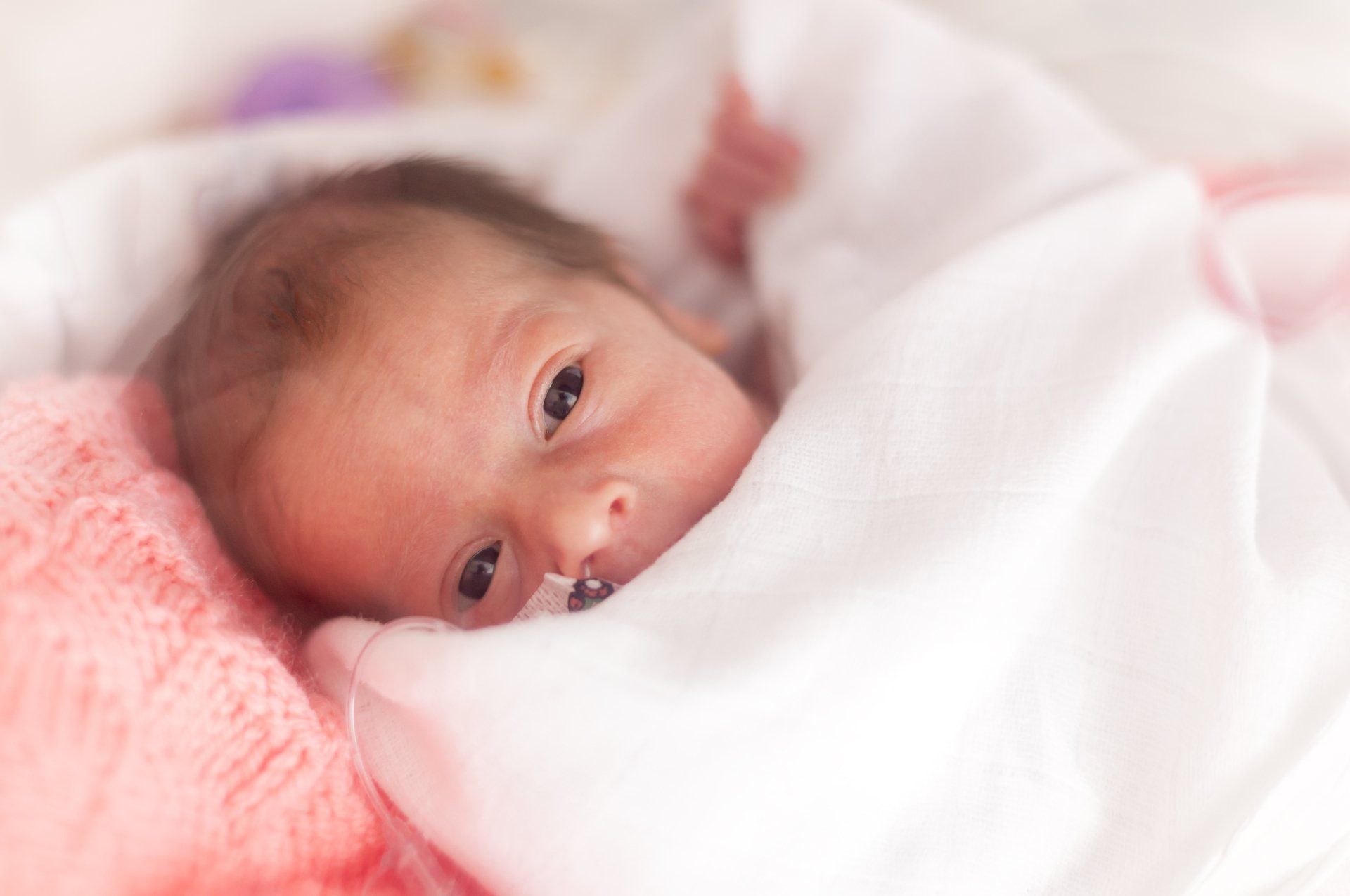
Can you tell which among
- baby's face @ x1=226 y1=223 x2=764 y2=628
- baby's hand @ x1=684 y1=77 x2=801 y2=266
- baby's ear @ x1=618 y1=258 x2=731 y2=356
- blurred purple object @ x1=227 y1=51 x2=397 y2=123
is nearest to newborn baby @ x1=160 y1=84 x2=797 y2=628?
baby's face @ x1=226 y1=223 x2=764 y2=628

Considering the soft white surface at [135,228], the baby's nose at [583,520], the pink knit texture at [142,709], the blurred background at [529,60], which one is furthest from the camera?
the blurred background at [529,60]

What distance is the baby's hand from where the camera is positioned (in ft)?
3.70

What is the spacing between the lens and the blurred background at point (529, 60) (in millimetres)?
1113

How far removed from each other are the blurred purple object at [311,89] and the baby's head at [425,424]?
0.54 m

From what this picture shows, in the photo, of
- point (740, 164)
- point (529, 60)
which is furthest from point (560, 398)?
point (529, 60)

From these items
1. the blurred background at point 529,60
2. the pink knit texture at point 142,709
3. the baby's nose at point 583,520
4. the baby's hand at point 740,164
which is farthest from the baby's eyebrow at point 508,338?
the blurred background at point 529,60

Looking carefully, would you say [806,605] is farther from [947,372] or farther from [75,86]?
[75,86]

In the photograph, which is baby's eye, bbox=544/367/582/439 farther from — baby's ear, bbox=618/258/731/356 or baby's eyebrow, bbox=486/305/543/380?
baby's ear, bbox=618/258/731/356

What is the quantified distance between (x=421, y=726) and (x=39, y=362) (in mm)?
559

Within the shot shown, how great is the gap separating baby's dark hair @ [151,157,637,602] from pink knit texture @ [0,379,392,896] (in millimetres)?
47

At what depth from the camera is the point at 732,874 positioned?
61cm

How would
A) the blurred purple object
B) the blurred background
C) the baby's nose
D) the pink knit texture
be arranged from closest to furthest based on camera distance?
the pink knit texture → the baby's nose → the blurred background → the blurred purple object

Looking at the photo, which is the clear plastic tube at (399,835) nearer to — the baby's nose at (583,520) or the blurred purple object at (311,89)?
the baby's nose at (583,520)


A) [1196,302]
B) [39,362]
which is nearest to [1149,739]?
[1196,302]
